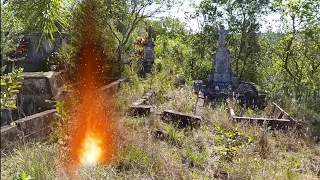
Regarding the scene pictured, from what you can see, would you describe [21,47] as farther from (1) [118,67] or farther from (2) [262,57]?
(2) [262,57]

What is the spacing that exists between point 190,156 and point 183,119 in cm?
176

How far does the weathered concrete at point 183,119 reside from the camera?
611 centimetres

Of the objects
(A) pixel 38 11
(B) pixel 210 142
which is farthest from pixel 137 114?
(A) pixel 38 11

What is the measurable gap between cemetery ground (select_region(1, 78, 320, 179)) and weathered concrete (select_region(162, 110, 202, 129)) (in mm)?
145

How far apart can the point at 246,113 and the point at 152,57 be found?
687cm

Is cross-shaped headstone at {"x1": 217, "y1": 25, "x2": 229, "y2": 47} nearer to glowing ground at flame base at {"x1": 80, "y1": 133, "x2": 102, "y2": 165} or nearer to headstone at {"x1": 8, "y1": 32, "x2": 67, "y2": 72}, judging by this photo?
headstone at {"x1": 8, "y1": 32, "x2": 67, "y2": 72}

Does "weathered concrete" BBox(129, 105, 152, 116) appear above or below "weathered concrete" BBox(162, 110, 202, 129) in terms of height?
above

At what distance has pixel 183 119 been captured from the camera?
6223 millimetres

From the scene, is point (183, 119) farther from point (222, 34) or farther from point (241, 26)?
point (241, 26)

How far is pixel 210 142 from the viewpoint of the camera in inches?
214

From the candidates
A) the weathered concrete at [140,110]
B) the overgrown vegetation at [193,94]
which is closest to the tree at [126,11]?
the overgrown vegetation at [193,94]

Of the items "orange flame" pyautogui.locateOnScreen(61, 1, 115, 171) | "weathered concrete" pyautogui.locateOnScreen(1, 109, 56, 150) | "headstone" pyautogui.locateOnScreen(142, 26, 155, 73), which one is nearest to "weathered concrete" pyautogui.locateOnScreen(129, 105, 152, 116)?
"orange flame" pyautogui.locateOnScreen(61, 1, 115, 171)

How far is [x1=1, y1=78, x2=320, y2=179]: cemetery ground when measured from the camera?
11.6 feet

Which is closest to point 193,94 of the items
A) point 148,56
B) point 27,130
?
point 148,56
